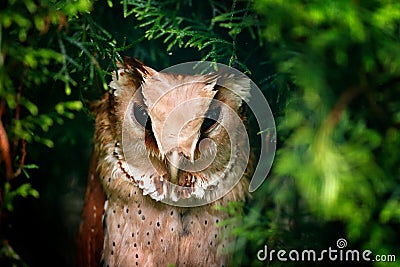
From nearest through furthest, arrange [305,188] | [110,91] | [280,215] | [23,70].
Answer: [305,188] < [23,70] < [280,215] < [110,91]

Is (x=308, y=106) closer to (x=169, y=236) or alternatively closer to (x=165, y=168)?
(x=165, y=168)

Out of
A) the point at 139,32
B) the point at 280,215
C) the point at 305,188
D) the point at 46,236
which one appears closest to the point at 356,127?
the point at 305,188

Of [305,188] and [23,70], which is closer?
[305,188]

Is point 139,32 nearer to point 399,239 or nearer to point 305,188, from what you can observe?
point 305,188

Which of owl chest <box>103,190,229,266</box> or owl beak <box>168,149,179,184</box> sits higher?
owl beak <box>168,149,179,184</box>

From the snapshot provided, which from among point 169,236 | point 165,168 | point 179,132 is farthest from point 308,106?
point 169,236

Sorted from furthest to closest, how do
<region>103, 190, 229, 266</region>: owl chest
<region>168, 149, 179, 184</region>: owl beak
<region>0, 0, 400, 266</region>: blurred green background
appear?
<region>103, 190, 229, 266</region>: owl chest, <region>168, 149, 179, 184</region>: owl beak, <region>0, 0, 400, 266</region>: blurred green background

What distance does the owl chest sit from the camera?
90.8 inches

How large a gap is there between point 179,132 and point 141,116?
0.70ft

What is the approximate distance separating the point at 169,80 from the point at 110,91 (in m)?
0.30

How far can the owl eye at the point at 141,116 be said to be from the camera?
2.11m

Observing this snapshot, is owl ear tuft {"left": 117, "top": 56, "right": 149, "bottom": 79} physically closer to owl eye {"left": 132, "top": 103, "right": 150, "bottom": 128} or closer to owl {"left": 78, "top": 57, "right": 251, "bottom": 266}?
owl {"left": 78, "top": 57, "right": 251, "bottom": 266}

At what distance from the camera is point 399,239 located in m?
1.75

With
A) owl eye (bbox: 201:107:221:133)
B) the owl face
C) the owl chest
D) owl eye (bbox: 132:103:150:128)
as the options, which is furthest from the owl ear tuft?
the owl chest
